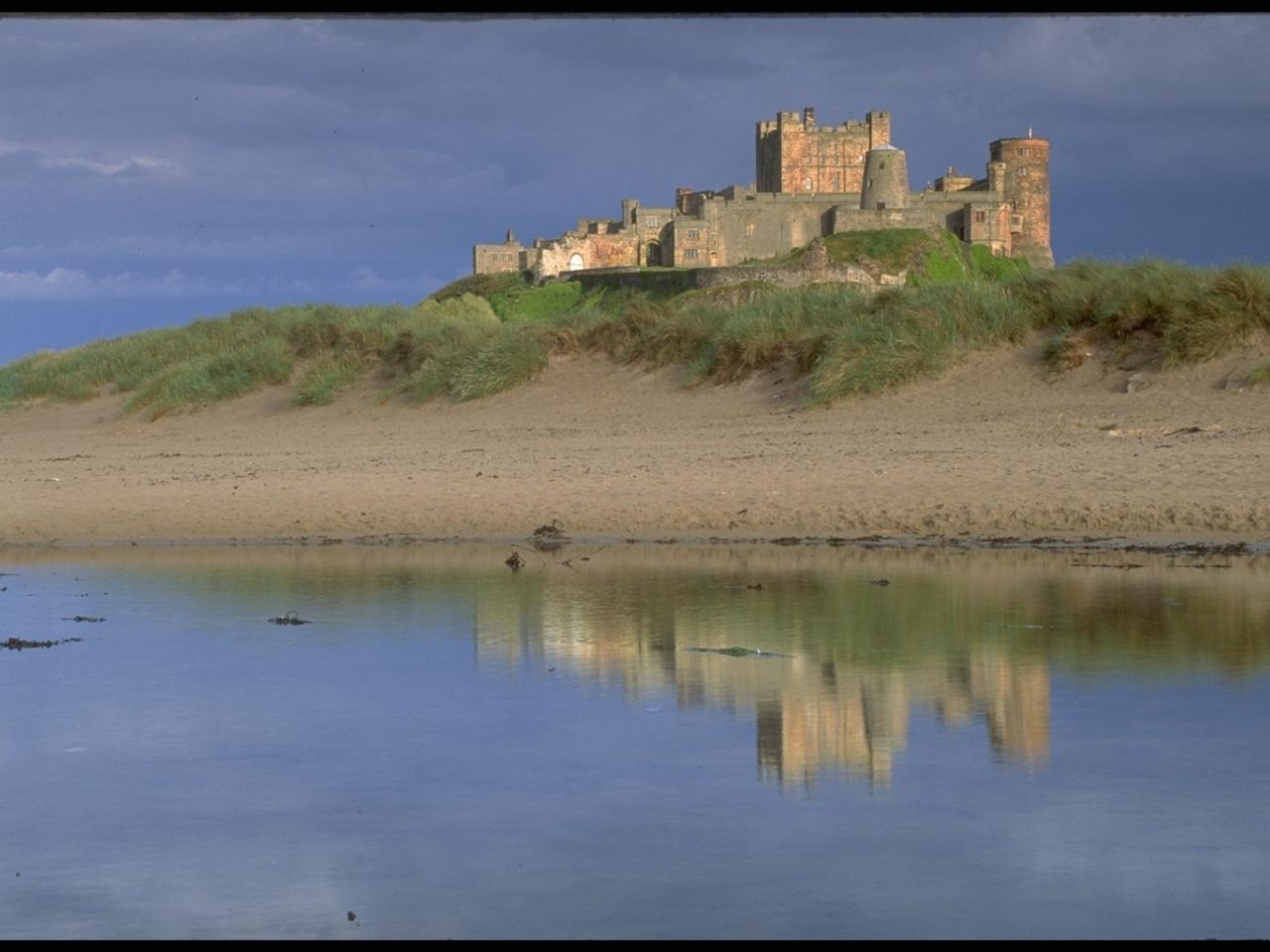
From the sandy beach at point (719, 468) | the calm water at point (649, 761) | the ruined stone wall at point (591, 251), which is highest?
the ruined stone wall at point (591, 251)

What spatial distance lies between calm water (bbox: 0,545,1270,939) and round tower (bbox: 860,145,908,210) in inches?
2664

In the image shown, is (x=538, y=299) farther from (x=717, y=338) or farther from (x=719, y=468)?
(x=719, y=468)

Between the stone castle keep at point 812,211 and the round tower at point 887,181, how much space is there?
0.14ft

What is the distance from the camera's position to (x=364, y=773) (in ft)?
18.0

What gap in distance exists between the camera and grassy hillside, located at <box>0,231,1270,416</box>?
16047 mm

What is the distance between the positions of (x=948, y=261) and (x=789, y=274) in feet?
28.5

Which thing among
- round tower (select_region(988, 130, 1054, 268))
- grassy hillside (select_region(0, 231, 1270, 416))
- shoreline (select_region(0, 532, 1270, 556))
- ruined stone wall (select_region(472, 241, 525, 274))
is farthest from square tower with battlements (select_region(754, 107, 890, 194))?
shoreline (select_region(0, 532, 1270, 556))

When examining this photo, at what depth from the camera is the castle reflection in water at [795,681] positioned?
5.67 metres

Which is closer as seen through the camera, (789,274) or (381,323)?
(381,323)

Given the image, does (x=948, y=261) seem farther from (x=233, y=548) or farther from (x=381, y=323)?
(x=233, y=548)

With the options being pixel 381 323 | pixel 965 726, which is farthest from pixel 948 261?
pixel 965 726

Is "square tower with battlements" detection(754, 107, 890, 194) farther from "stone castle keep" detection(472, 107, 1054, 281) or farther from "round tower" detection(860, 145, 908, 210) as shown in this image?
"round tower" detection(860, 145, 908, 210)

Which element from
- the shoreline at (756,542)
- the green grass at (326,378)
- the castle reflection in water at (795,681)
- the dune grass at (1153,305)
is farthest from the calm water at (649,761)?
the green grass at (326,378)

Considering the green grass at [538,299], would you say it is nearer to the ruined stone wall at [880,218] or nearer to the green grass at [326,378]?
the ruined stone wall at [880,218]
